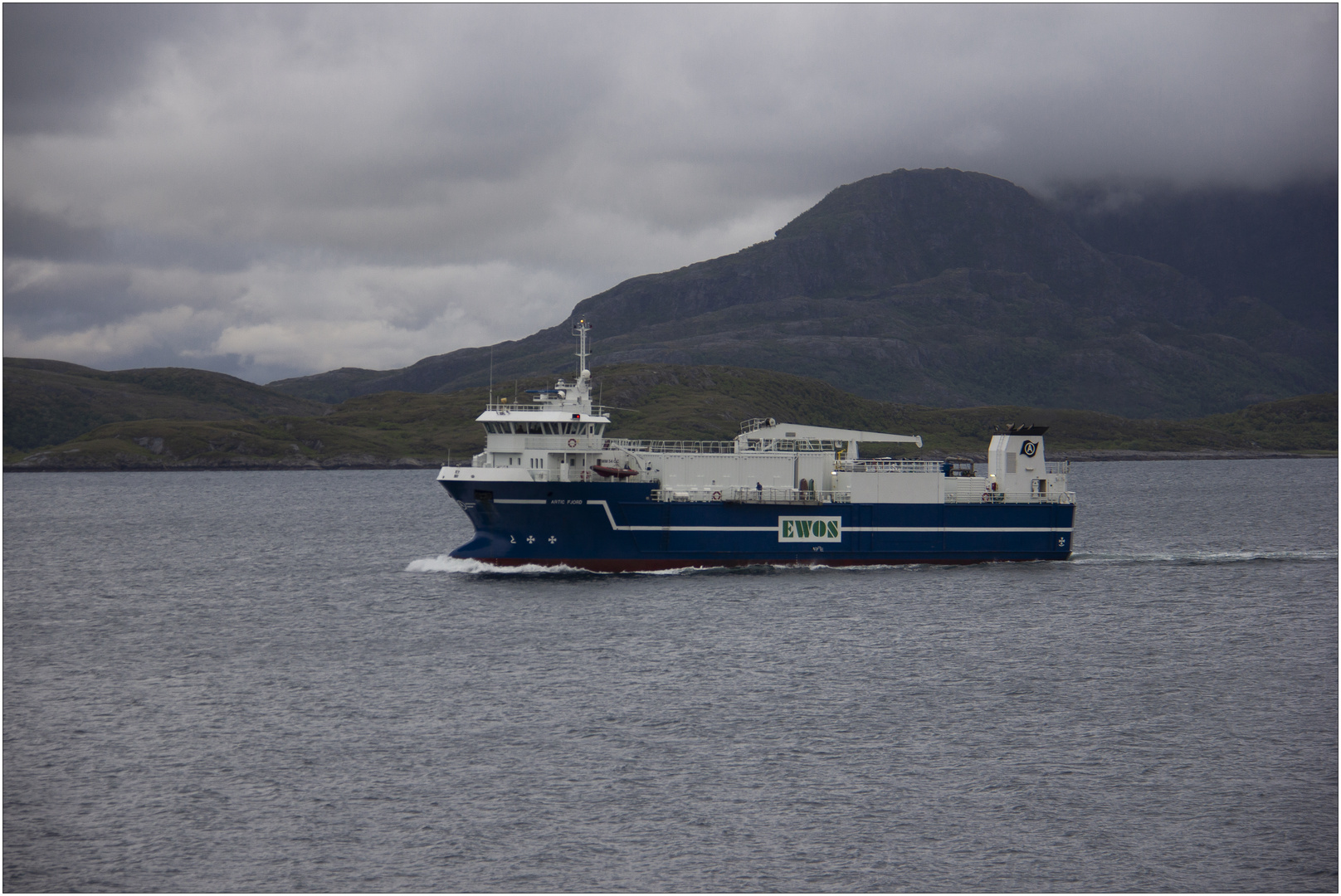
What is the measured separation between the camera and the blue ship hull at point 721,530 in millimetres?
55375

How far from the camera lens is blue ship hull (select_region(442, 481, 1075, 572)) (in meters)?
55.4

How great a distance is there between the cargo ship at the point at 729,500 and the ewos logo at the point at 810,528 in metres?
0.07

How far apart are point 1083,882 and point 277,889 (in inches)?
672

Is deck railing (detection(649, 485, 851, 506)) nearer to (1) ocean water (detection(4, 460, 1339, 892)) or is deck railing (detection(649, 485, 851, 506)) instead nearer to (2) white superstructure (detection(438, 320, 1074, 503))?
(2) white superstructure (detection(438, 320, 1074, 503))

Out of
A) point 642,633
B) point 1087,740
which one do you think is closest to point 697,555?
point 642,633

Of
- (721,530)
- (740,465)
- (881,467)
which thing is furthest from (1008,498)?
(721,530)

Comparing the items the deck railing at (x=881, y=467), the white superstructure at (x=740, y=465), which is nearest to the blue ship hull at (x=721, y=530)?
the white superstructure at (x=740, y=465)

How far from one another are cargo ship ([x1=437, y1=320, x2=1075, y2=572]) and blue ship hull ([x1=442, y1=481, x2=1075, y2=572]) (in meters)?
0.06

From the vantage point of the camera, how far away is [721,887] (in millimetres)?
23703

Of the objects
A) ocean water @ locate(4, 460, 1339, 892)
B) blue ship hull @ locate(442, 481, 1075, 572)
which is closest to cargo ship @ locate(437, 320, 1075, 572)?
blue ship hull @ locate(442, 481, 1075, 572)

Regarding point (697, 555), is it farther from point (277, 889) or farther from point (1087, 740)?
point (277, 889)

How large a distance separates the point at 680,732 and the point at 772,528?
2629cm

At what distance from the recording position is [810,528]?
194 feet

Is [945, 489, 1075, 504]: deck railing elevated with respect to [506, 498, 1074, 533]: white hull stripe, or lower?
elevated
